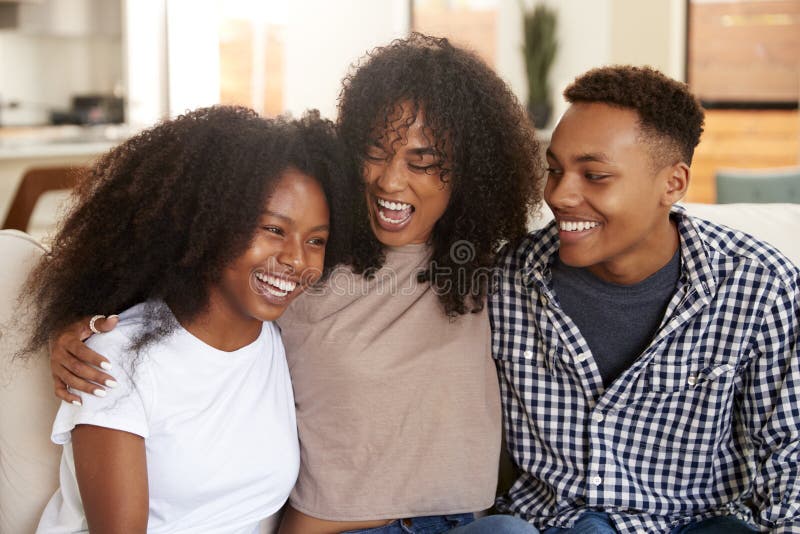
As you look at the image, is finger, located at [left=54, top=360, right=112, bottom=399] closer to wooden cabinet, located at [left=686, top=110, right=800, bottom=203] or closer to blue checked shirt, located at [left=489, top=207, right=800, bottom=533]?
blue checked shirt, located at [left=489, top=207, right=800, bottom=533]

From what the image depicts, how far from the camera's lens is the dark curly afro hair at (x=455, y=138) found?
163cm

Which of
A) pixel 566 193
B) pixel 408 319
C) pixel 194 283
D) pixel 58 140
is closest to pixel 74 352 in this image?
pixel 194 283

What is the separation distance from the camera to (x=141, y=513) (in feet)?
4.28

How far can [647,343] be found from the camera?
1.63m

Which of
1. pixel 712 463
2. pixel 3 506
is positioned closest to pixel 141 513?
pixel 3 506

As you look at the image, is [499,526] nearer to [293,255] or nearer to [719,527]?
[719,527]

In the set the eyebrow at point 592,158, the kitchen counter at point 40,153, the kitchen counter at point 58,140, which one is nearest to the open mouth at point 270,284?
the eyebrow at point 592,158

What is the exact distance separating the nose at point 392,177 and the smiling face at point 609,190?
28cm

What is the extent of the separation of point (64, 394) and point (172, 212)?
0.33m

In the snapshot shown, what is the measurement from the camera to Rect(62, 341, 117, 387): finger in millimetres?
1321

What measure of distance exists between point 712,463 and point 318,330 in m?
Answer: 0.78

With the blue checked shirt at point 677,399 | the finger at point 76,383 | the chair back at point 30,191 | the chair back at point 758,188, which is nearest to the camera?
the finger at point 76,383

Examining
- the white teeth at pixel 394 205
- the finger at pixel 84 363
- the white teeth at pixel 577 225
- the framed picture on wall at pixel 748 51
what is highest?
the framed picture on wall at pixel 748 51

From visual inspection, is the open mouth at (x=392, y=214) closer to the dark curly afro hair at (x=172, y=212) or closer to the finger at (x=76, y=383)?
the dark curly afro hair at (x=172, y=212)
